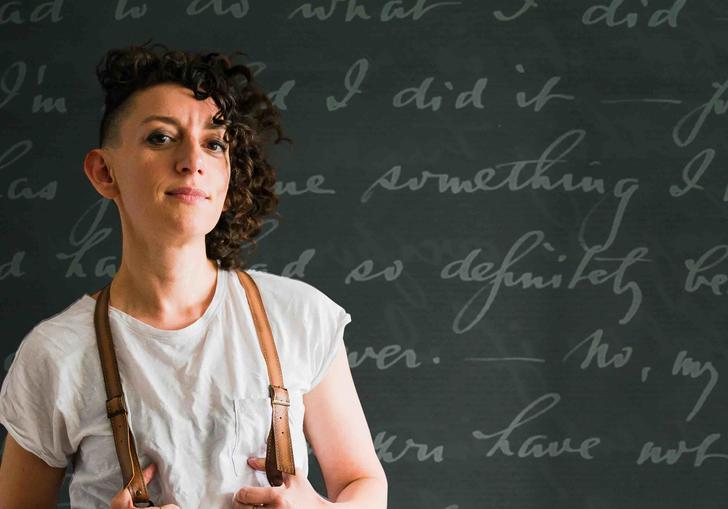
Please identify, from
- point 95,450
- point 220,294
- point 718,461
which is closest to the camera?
point 95,450

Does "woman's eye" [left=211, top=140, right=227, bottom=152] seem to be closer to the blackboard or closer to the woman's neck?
the woman's neck

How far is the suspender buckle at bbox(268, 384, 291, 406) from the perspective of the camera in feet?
4.64

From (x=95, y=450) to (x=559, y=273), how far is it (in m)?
1.21

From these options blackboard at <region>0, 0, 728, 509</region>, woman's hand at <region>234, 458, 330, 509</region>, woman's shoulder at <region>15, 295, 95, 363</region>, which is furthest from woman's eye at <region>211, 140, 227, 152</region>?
blackboard at <region>0, 0, 728, 509</region>

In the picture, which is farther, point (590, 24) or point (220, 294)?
point (590, 24)

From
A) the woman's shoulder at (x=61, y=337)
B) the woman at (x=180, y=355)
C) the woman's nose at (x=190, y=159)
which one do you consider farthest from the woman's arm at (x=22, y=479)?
the woman's nose at (x=190, y=159)

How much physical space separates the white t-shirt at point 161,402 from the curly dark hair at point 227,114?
6.8 inches

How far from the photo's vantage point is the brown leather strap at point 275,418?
1.39 metres

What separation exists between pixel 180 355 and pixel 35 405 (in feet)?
0.76

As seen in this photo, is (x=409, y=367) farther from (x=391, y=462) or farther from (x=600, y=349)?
(x=600, y=349)

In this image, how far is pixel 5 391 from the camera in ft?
4.74

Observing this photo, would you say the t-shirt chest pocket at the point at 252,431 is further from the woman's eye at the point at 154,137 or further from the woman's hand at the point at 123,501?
the woman's eye at the point at 154,137

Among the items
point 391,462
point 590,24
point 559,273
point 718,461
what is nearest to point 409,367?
point 391,462

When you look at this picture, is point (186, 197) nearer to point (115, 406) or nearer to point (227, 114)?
point (227, 114)
